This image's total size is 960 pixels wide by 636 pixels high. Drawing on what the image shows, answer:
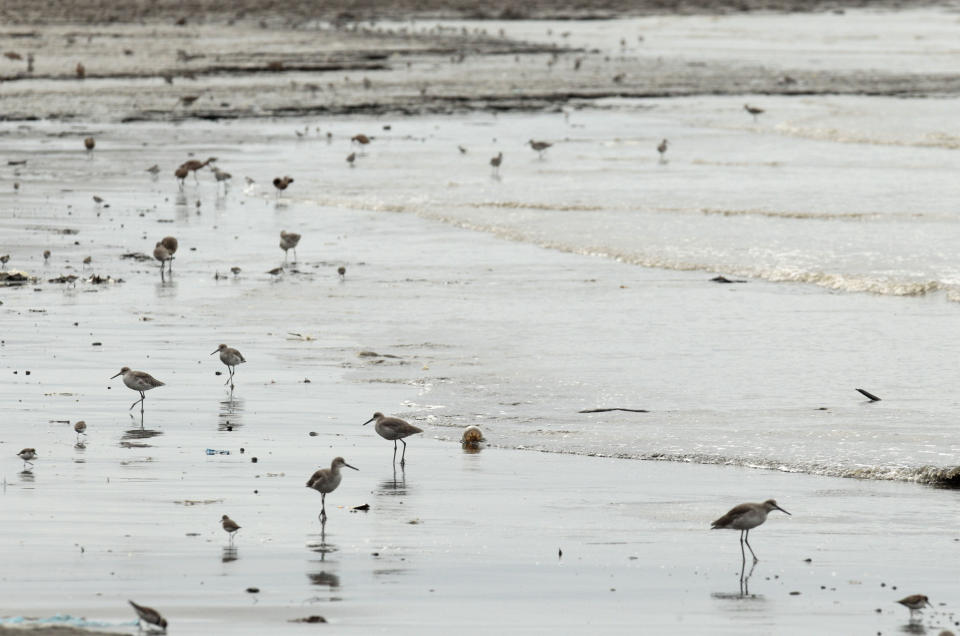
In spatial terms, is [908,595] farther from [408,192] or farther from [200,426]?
[408,192]

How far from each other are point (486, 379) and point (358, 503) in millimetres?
4009

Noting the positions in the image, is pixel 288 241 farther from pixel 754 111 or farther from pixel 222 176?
pixel 754 111

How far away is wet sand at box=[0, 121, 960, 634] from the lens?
9.16 m

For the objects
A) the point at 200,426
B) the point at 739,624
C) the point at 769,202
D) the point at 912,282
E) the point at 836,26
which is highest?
the point at 836,26

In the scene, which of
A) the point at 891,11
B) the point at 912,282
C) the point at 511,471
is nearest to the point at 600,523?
the point at 511,471

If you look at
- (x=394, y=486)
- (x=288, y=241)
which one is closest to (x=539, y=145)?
(x=288, y=241)

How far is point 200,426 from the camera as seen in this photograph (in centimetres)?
1335

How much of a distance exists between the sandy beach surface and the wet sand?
1.4 inches

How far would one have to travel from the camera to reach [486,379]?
15.2m

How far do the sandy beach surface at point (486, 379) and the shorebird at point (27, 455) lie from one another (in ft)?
0.19

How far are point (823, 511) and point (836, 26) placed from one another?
71095 millimetres

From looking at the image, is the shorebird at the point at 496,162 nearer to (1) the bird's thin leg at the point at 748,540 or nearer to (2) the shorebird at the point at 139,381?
(2) the shorebird at the point at 139,381

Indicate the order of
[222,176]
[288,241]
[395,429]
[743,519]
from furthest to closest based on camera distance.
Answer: [222,176], [288,241], [395,429], [743,519]

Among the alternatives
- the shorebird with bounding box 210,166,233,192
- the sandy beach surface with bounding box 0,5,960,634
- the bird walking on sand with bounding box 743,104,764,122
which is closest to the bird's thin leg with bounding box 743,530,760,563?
the sandy beach surface with bounding box 0,5,960,634
